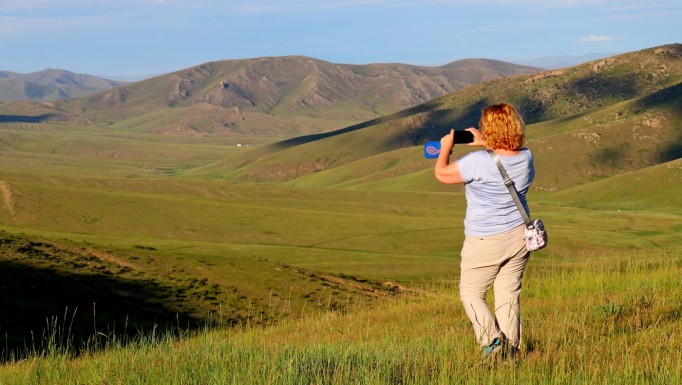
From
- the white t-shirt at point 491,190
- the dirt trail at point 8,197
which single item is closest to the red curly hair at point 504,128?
the white t-shirt at point 491,190

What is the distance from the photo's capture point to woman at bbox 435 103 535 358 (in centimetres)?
946

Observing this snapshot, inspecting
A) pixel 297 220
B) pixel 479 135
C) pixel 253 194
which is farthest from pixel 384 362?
pixel 253 194

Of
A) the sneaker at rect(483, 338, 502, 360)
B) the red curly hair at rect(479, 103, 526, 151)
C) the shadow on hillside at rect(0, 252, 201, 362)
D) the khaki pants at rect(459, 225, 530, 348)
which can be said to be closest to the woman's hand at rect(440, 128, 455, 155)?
the red curly hair at rect(479, 103, 526, 151)

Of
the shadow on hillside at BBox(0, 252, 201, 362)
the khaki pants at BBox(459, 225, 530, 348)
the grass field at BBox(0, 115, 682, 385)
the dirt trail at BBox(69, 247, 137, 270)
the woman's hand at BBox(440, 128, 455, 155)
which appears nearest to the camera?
the grass field at BBox(0, 115, 682, 385)

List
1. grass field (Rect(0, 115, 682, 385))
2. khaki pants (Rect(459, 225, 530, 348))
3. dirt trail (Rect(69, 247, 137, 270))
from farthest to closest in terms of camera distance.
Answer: dirt trail (Rect(69, 247, 137, 270)) → khaki pants (Rect(459, 225, 530, 348)) → grass field (Rect(0, 115, 682, 385))

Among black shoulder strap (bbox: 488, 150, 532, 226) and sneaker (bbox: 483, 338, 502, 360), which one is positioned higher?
black shoulder strap (bbox: 488, 150, 532, 226)

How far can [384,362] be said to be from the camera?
28.0 feet

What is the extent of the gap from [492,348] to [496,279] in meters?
0.88

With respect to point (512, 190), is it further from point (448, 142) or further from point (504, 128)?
point (448, 142)

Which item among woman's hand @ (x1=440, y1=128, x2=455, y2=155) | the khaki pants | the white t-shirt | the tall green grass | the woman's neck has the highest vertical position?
woman's hand @ (x1=440, y1=128, x2=455, y2=155)

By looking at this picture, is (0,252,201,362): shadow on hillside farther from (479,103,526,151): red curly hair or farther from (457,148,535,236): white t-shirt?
(479,103,526,151): red curly hair

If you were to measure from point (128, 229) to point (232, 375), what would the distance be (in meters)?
70.6

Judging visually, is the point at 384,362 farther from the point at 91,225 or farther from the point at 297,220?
the point at 297,220

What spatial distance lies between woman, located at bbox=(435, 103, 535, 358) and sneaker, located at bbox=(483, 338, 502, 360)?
165 millimetres
